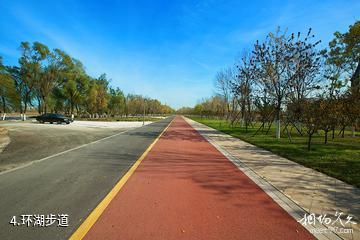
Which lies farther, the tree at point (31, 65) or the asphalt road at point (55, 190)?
the tree at point (31, 65)

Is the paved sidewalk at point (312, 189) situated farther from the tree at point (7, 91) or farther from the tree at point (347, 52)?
the tree at point (7, 91)

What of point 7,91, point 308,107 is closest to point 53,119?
point 7,91

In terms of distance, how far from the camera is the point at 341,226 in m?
3.92

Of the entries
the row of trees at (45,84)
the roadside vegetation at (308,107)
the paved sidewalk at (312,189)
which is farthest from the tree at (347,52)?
the row of trees at (45,84)

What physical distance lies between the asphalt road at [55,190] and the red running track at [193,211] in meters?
0.49

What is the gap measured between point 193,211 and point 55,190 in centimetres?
311

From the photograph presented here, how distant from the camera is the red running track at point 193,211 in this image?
141 inches

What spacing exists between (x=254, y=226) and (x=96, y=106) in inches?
2755

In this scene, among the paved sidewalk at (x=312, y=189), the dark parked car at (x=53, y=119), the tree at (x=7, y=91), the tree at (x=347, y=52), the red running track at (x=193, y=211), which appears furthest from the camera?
the dark parked car at (x=53, y=119)

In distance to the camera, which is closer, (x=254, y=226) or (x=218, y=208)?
(x=254, y=226)

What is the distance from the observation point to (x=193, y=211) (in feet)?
14.4

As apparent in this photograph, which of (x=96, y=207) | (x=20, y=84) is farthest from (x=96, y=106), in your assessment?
(x=96, y=207)

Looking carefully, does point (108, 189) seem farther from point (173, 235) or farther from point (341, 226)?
point (341, 226)

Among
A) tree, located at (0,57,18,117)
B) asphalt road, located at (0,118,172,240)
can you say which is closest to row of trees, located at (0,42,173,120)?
tree, located at (0,57,18,117)
